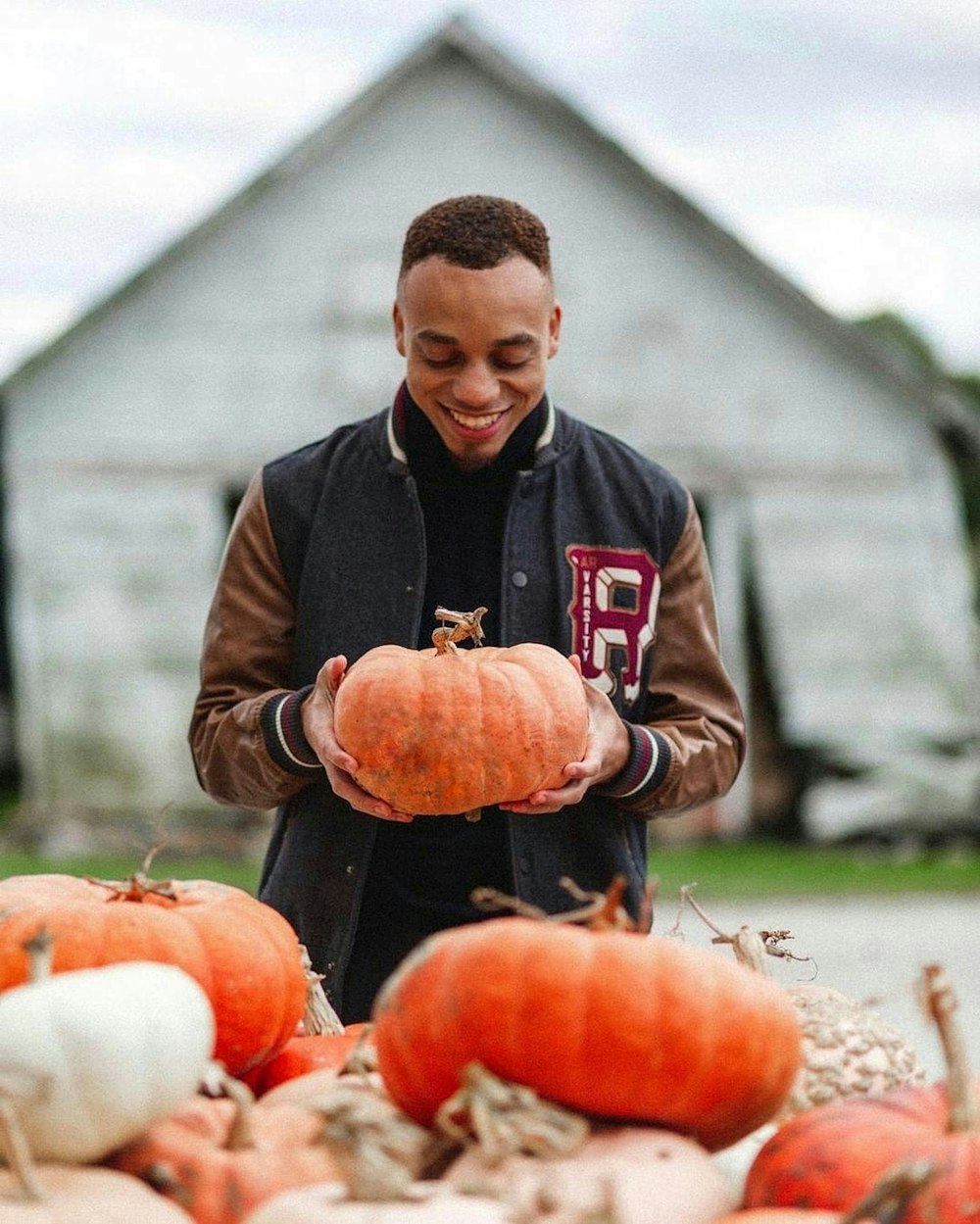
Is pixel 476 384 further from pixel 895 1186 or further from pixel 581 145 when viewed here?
pixel 581 145

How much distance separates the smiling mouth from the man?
10 centimetres

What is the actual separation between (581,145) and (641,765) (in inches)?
497

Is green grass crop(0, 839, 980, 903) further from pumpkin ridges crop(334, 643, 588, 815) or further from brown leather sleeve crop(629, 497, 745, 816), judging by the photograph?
pumpkin ridges crop(334, 643, 588, 815)

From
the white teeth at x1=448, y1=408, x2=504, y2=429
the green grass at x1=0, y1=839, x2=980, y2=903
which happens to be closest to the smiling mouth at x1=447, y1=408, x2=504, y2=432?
the white teeth at x1=448, y1=408, x2=504, y2=429

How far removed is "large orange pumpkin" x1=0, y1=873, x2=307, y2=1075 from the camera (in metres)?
2.21

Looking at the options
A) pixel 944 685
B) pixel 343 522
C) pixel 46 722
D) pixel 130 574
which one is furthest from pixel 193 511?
pixel 343 522

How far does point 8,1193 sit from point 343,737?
1.22 metres

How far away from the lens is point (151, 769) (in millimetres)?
14836

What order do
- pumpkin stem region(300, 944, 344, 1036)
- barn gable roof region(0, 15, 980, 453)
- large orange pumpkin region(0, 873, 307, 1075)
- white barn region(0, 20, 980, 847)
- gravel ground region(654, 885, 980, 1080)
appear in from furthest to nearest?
1. white barn region(0, 20, 980, 847)
2. barn gable roof region(0, 15, 980, 453)
3. gravel ground region(654, 885, 980, 1080)
4. pumpkin stem region(300, 944, 344, 1036)
5. large orange pumpkin region(0, 873, 307, 1075)

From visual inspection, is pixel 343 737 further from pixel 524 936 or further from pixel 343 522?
pixel 524 936

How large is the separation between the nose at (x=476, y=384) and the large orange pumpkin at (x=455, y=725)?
1.41ft

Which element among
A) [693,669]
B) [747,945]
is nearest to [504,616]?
[693,669]

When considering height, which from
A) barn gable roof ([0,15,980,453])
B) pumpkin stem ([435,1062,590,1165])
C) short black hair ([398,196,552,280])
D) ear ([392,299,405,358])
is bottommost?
pumpkin stem ([435,1062,590,1165])

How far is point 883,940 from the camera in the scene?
1032cm
